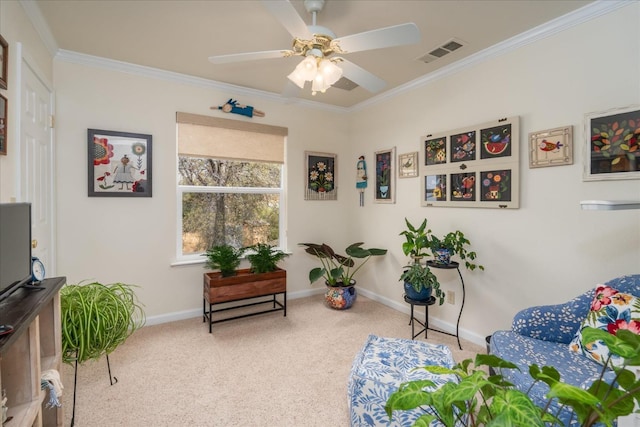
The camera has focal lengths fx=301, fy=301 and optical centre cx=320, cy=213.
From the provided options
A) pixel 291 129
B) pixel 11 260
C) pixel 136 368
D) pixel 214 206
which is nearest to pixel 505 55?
pixel 291 129

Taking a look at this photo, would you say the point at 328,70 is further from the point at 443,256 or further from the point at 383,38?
the point at 443,256

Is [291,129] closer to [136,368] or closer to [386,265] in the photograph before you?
[386,265]

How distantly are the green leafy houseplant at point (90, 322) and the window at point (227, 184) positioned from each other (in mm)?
1427

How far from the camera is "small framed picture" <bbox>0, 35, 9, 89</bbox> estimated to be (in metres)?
1.57

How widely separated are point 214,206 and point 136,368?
1676mm

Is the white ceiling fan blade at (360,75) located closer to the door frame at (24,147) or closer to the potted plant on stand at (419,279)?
the potted plant on stand at (419,279)

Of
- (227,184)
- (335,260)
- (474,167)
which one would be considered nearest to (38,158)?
(227,184)

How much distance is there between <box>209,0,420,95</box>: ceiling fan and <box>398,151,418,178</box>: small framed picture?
4.34ft

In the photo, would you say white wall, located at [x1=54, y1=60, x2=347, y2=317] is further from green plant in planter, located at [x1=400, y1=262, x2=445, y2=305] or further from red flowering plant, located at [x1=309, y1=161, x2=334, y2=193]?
green plant in planter, located at [x1=400, y1=262, x2=445, y2=305]

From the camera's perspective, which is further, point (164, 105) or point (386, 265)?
point (386, 265)

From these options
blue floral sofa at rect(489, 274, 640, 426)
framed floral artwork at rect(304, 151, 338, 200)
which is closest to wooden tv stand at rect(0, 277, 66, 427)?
blue floral sofa at rect(489, 274, 640, 426)

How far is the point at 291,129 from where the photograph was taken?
12.2 ft

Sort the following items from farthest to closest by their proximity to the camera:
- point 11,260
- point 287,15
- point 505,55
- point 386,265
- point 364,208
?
point 364,208, point 386,265, point 505,55, point 287,15, point 11,260

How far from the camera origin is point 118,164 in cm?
282
